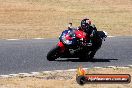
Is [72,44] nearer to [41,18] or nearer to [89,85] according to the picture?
[89,85]

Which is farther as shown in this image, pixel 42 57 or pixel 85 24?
pixel 42 57

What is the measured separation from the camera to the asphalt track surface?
1797cm

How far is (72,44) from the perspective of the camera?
1933cm

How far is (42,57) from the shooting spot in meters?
19.9

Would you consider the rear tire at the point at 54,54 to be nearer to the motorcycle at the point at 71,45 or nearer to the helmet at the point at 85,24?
the motorcycle at the point at 71,45

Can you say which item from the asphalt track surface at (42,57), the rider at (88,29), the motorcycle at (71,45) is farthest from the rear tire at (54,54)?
the rider at (88,29)

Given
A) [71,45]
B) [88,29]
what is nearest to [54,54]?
[71,45]

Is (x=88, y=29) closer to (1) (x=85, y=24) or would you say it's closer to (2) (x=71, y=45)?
(1) (x=85, y=24)

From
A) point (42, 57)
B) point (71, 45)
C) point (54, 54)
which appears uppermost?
point (71, 45)

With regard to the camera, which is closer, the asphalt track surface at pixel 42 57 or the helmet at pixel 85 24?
the asphalt track surface at pixel 42 57

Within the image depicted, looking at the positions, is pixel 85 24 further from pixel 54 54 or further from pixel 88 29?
pixel 54 54

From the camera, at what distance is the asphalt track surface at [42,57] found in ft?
59.0

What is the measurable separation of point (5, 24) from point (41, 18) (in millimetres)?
3595

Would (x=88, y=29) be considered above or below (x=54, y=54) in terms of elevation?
above
